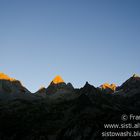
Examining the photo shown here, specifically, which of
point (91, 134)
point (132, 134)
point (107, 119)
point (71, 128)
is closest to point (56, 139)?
point (71, 128)

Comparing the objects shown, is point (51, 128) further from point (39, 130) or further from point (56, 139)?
point (56, 139)

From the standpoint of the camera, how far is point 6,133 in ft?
641

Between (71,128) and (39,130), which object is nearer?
Answer: (71,128)

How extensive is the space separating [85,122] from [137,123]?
3395cm

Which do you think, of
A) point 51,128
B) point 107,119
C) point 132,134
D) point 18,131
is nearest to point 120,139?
point 132,134

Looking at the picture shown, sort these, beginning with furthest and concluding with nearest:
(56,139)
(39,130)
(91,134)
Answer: (39,130) < (56,139) < (91,134)

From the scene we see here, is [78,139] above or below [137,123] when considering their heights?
below

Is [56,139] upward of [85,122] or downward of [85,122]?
downward

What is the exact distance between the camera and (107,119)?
17725cm

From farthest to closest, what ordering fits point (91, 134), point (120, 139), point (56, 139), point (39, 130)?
point (39, 130) < point (56, 139) < point (91, 134) < point (120, 139)

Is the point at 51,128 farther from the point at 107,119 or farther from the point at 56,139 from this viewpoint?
the point at 107,119

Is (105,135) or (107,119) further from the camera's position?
(107,119)

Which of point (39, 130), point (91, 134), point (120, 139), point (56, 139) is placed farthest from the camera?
point (39, 130)

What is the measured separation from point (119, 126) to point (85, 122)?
25.5 metres
